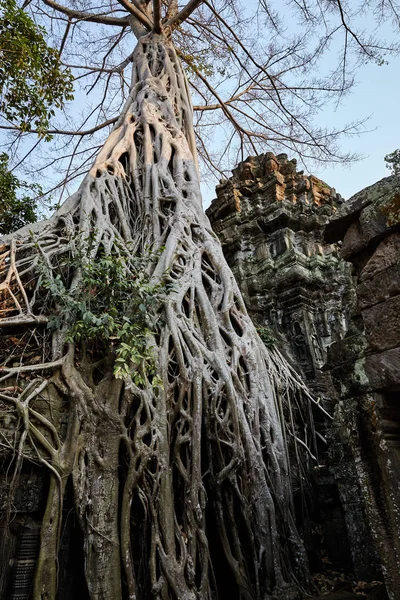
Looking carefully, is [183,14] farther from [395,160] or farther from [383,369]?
[383,369]

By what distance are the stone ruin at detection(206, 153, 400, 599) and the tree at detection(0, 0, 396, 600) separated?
437mm

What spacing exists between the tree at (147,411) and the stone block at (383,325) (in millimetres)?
1271

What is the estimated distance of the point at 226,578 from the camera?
2584mm

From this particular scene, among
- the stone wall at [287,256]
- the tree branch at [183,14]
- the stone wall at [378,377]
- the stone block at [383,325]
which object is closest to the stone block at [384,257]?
the stone wall at [378,377]

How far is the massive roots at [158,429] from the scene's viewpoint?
226 centimetres

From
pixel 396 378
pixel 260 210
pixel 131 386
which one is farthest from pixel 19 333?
pixel 260 210

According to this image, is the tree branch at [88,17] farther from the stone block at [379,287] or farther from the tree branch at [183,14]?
the stone block at [379,287]

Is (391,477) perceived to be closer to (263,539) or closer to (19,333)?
(263,539)

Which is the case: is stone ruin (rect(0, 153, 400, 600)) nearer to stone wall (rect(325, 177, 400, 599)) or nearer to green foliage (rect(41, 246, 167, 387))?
stone wall (rect(325, 177, 400, 599))

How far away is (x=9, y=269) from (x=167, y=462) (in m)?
1.65

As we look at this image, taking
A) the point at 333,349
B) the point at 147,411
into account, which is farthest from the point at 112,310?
the point at 333,349

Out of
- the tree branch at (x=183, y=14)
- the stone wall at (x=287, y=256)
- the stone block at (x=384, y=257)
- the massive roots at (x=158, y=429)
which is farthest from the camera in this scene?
the tree branch at (x=183, y=14)

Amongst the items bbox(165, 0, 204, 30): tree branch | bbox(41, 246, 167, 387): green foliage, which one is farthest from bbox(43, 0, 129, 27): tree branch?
bbox(41, 246, 167, 387): green foliage

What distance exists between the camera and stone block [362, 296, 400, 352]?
1648mm
